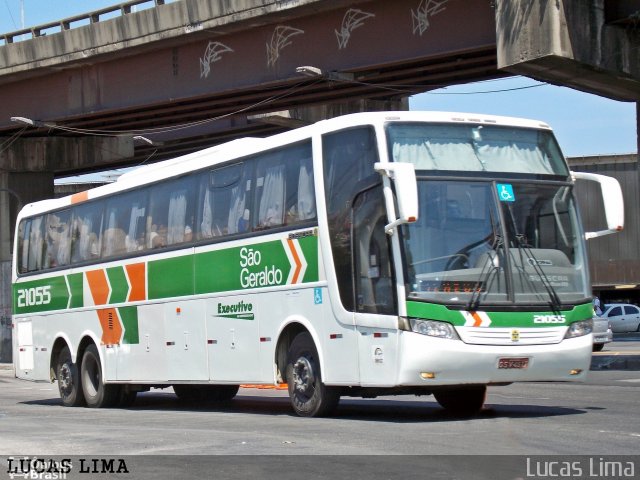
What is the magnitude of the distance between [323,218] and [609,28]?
13.4m

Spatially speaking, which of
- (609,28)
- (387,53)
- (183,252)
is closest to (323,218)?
(183,252)

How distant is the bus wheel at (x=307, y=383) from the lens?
14414 mm

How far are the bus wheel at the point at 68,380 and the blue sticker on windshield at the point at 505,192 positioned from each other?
9816mm

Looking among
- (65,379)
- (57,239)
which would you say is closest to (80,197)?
(57,239)

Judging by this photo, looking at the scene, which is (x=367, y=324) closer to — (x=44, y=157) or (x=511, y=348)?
(x=511, y=348)

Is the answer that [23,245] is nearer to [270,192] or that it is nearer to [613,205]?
[270,192]

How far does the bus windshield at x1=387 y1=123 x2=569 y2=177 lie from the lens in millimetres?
13617

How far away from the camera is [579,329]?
1384 cm

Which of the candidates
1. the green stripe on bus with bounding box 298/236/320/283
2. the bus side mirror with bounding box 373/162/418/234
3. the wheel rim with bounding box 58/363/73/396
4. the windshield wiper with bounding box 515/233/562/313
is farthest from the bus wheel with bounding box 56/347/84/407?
the windshield wiper with bounding box 515/233/562/313

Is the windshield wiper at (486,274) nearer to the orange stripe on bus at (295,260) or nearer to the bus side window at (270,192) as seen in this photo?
the orange stripe on bus at (295,260)

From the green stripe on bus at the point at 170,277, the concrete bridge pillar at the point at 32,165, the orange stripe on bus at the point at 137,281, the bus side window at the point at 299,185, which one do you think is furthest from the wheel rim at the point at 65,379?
the concrete bridge pillar at the point at 32,165

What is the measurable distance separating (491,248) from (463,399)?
2860mm

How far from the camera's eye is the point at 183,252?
17.5 m

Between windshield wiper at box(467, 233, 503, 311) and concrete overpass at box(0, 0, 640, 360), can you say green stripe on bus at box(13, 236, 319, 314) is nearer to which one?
windshield wiper at box(467, 233, 503, 311)
